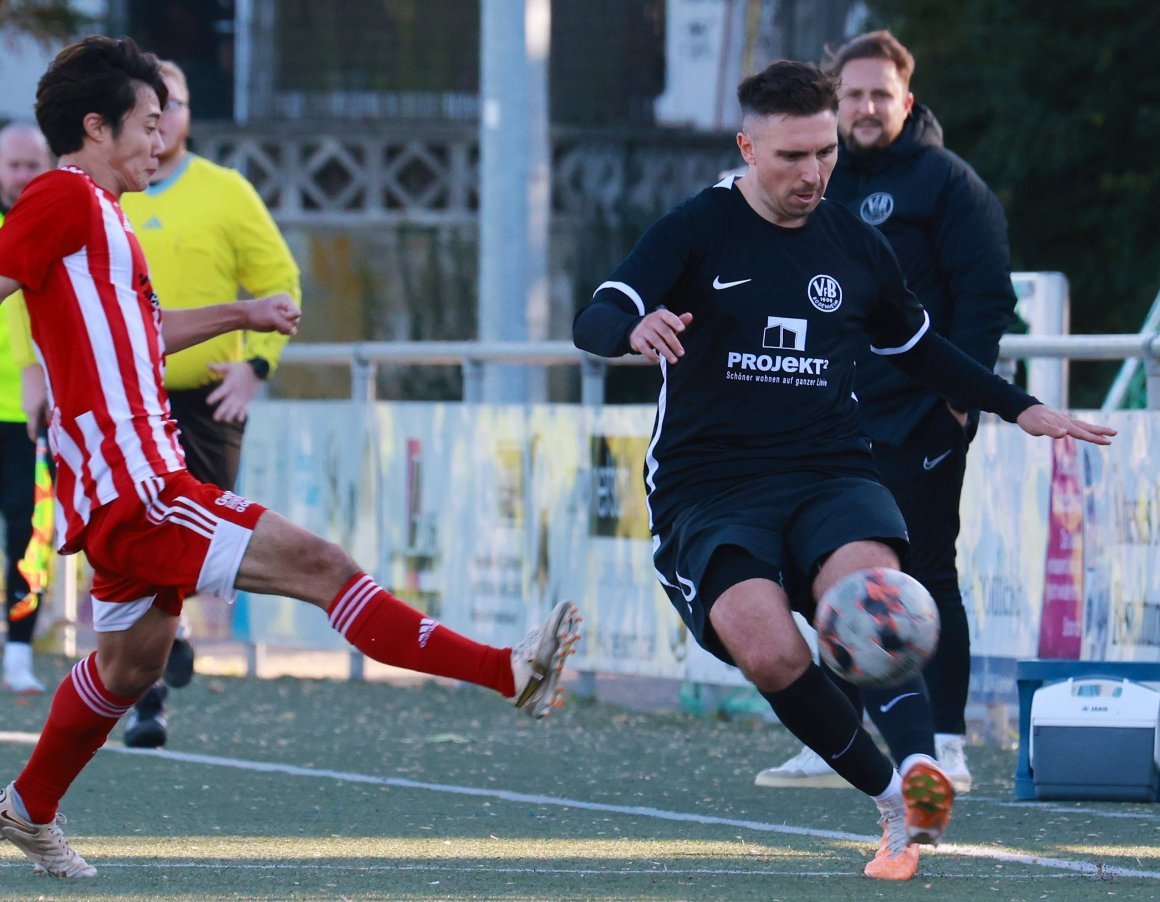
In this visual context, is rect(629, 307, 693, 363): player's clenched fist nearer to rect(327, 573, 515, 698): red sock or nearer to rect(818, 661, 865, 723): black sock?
rect(327, 573, 515, 698): red sock

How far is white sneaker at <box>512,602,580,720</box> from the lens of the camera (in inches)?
198

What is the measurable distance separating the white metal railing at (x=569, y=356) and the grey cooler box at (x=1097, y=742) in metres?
1.53

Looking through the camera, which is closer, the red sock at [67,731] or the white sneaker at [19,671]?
the red sock at [67,731]

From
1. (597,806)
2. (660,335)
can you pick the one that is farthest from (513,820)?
(660,335)

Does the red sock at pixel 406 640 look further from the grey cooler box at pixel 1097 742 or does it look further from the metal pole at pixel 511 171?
A: the metal pole at pixel 511 171

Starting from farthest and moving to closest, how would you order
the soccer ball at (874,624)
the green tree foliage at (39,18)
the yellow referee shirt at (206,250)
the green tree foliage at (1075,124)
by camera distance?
the green tree foliage at (39,18), the green tree foliage at (1075,124), the yellow referee shirt at (206,250), the soccer ball at (874,624)

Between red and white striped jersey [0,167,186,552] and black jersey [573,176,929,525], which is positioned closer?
red and white striped jersey [0,167,186,552]

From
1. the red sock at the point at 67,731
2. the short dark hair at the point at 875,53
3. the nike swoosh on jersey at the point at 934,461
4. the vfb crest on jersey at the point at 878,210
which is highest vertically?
the short dark hair at the point at 875,53

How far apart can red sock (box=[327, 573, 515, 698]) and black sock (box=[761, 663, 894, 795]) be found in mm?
657

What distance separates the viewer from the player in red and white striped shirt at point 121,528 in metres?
5.10

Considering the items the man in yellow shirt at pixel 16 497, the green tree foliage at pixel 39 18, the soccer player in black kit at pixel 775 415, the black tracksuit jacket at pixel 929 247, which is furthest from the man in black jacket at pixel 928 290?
the green tree foliage at pixel 39 18

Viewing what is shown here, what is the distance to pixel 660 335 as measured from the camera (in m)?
5.02

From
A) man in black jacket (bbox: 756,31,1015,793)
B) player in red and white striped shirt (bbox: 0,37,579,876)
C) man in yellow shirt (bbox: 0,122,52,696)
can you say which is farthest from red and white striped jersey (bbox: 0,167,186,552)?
man in yellow shirt (bbox: 0,122,52,696)

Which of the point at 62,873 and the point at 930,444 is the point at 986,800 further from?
the point at 62,873
